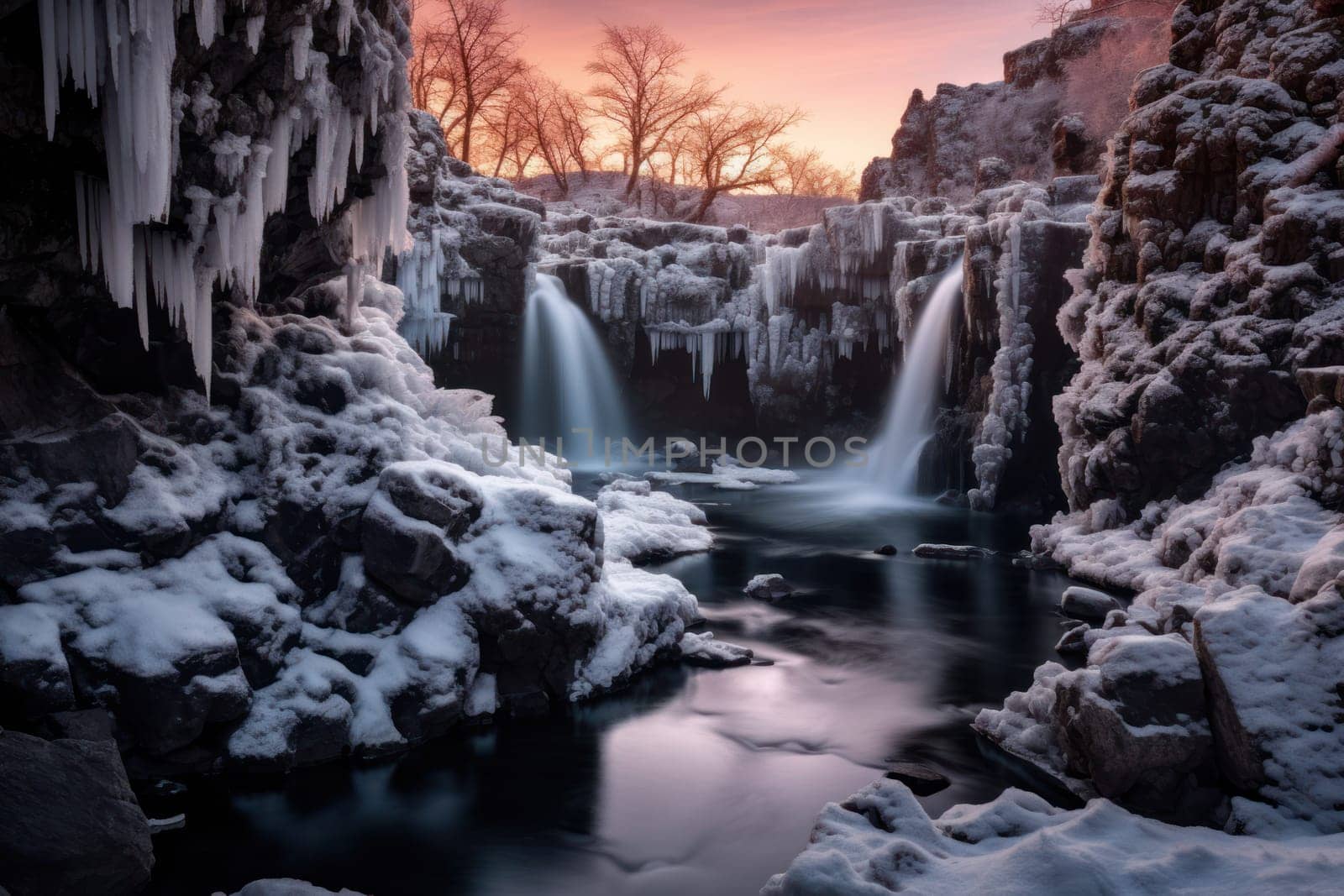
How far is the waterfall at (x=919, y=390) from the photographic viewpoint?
20.3 meters

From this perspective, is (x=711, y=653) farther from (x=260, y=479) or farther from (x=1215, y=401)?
(x=1215, y=401)

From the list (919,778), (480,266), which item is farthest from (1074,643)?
(480,266)

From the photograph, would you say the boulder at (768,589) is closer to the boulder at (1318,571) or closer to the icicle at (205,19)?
the boulder at (1318,571)

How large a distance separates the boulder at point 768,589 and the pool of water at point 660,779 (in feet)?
2.71

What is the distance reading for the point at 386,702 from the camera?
22.1 ft

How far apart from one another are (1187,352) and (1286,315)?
1.15 m

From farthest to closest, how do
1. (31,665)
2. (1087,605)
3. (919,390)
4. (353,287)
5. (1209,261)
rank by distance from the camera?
1. (919,390)
2. (1209,261)
3. (1087,605)
4. (353,287)
5. (31,665)

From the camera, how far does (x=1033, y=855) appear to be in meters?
4.45

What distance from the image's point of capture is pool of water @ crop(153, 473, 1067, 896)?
5.32 metres

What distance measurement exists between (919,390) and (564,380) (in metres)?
9.49

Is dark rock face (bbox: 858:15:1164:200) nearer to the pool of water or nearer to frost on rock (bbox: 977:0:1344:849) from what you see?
frost on rock (bbox: 977:0:1344:849)

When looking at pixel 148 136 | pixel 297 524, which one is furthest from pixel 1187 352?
pixel 148 136

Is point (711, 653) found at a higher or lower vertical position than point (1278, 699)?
lower

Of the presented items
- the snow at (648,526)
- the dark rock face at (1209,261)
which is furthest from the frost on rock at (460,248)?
the dark rock face at (1209,261)
